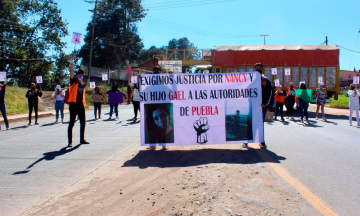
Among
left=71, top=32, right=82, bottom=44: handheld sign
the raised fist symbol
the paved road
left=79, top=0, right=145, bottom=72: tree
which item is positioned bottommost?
the paved road

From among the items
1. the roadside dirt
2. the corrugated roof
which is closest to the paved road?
the roadside dirt

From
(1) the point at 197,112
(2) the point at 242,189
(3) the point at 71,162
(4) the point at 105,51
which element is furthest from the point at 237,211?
(4) the point at 105,51

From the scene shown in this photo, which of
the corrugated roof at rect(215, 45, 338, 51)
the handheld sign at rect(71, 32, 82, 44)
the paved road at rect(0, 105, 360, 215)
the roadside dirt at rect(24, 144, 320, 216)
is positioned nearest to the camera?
the roadside dirt at rect(24, 144, 320, 216)

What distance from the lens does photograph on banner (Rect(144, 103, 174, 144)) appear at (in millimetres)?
7309

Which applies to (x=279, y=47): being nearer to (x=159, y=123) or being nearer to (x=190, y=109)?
(x=190, y=109)

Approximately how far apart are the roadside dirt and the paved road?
1.28ft

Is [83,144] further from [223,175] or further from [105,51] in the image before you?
[105,51]

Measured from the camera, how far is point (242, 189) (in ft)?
14.8

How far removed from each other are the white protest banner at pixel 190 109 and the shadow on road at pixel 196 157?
25 cm

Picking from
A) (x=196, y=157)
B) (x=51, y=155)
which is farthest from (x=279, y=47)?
(x=51, y=155)

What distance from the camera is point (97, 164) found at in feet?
22.1

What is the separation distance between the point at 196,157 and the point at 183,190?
216 centimetres

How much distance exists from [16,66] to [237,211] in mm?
40783

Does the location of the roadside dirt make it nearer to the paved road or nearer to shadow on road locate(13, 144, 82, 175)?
the paved road
